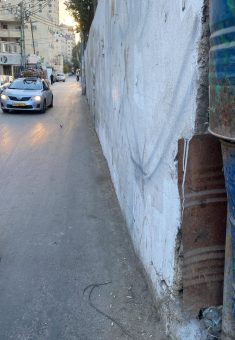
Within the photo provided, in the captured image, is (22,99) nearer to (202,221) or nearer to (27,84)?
(27,84)

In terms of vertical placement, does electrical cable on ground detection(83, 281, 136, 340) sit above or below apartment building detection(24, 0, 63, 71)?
below

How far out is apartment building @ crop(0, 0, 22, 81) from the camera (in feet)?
209

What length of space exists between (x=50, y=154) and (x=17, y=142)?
1.78 metres

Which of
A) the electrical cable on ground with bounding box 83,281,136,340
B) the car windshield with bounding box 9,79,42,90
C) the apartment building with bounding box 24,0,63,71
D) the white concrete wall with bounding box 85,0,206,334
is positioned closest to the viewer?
the white concrete wall with bounding box 85,0,206,334

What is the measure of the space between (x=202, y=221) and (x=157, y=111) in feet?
2.96

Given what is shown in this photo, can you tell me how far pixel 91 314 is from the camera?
3115mm

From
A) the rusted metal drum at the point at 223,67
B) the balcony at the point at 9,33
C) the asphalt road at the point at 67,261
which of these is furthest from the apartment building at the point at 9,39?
the rusted metal drum at the point at 223,67

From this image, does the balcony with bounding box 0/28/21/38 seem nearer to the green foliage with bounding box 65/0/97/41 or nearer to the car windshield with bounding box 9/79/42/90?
the green foliage with bounding box 65/0/97/41

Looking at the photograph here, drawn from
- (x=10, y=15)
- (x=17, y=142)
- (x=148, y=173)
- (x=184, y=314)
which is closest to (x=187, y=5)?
(x=148, y=173)

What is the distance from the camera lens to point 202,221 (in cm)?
234

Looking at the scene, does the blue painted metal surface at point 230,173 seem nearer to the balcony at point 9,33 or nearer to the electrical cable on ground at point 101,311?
the electrical cable on ground at point 101,311

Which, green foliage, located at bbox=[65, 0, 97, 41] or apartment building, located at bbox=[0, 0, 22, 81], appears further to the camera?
apartment building, located at bbox=[0, 0, 22, 81]

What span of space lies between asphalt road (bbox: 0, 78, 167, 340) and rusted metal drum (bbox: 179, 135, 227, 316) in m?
0.60

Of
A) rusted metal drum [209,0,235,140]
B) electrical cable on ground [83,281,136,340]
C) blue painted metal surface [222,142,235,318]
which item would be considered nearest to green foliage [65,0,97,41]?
electrical cable on ground [83,281,136,340]
